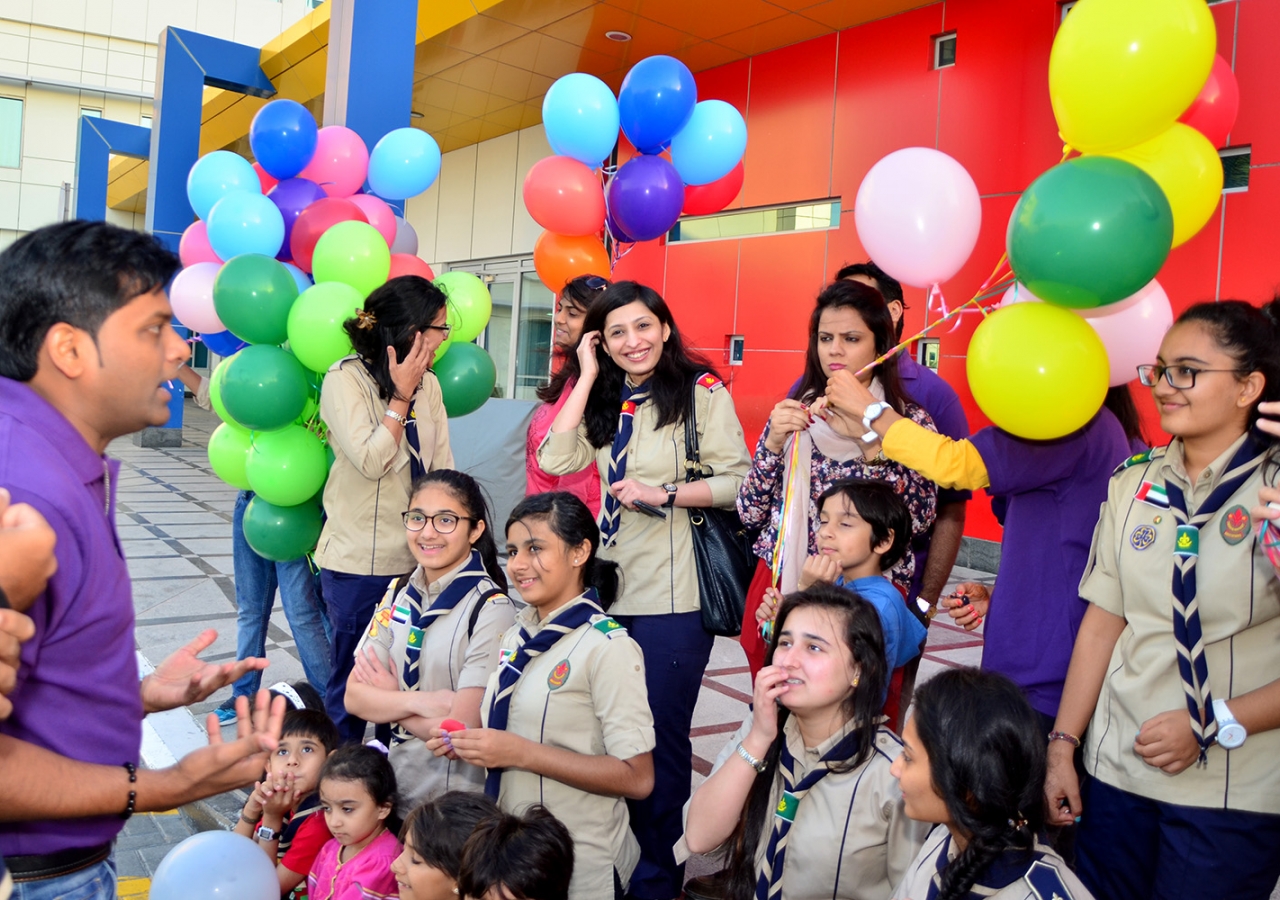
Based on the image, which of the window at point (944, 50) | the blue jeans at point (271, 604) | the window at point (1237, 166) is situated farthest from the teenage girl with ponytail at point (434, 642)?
the window at point (944, 50)

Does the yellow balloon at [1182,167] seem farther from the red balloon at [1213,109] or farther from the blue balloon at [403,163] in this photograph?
the blue balloon at [403,163]

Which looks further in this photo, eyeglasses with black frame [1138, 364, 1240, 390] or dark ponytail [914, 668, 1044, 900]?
eyeglasses with black frame [1138, 364, 1240, 390]

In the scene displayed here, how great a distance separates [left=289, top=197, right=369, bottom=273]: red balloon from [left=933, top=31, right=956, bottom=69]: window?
5242 millimetres

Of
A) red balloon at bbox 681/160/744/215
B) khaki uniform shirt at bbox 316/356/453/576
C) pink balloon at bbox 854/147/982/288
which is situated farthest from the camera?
red balloon at bbox 681/160/744/215

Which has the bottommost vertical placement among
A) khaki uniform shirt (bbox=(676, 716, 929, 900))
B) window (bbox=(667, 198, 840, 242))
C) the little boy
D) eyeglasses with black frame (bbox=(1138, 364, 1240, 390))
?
the little boy

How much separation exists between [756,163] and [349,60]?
4715 millimetres

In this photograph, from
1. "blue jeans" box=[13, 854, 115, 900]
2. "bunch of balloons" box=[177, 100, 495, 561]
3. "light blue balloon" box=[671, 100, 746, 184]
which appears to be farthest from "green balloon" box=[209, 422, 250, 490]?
"blue jeans" box=[13, 854, 115, 900]

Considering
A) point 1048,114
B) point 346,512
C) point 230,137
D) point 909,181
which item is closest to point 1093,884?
point 909,181

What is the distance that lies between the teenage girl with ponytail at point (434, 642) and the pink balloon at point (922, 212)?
50.0 inches

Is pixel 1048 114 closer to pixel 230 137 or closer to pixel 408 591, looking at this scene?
pixel 408 591

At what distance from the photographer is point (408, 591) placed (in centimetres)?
252

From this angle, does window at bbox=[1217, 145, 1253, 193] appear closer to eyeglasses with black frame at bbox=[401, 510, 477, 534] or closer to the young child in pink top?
eyeglasses with black frame at bbox=[401, 510, 477, 534]

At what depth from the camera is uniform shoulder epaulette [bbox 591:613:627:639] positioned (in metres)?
2.14

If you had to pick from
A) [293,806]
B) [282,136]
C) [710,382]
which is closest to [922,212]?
[710,382]
